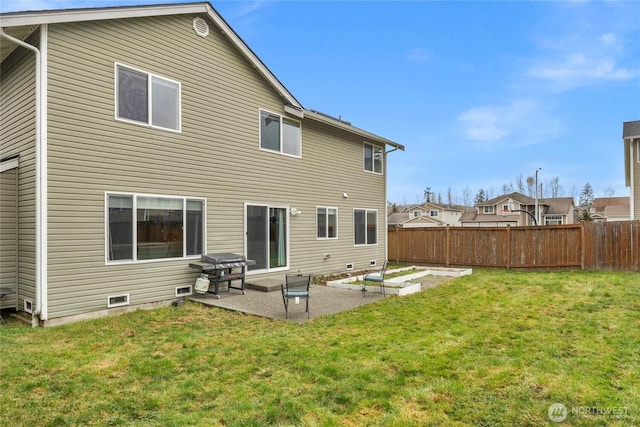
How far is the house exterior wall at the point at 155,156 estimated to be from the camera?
6.53m

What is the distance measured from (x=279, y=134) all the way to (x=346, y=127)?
2.91 m

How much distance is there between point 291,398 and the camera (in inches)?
142

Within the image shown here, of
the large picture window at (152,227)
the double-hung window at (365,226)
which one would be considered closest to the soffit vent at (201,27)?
the large picture window at (152,227)

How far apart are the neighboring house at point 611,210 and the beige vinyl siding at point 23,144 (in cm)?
4982

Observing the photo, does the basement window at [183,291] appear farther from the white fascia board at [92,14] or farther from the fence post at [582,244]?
the fence post at [582,244]

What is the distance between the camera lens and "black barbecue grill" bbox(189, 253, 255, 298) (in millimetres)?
8109

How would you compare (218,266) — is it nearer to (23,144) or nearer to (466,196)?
(23,144)

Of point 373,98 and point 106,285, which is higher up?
point 373,98


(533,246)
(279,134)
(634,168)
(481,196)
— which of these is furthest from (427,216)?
(279,134)

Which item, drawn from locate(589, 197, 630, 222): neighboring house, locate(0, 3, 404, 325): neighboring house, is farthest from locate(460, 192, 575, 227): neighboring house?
locate(0, 3, 404, 325): neighboring house

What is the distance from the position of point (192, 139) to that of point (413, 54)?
52.8ft

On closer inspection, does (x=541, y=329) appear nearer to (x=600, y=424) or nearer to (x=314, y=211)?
(x=600, y=424)

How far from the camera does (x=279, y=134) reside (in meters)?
10.9

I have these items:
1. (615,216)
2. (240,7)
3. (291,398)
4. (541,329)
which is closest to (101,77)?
(291,398)
